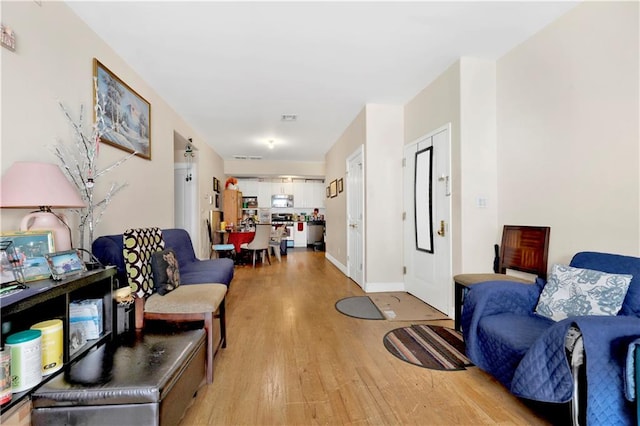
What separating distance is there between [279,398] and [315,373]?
13.4 inches

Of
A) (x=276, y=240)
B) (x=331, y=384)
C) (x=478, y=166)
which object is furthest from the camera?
(x=276, y=240)

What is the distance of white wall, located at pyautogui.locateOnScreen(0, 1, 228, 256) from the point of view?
1.59 metres

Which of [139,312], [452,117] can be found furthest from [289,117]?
[139,312]

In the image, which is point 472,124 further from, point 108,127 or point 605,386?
point 108,127

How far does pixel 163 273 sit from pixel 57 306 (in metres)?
0.65

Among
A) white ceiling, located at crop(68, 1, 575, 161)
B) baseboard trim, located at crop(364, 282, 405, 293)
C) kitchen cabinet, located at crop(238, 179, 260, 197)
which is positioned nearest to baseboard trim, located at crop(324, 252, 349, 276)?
baseboard trim, located at crop(364, 282, 405, 293)

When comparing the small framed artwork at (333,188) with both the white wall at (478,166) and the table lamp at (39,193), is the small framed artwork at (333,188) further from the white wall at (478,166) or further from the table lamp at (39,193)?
the table lamp at (39,193)

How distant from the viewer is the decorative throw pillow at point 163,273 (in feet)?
6.82

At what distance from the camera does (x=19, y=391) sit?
1.19m

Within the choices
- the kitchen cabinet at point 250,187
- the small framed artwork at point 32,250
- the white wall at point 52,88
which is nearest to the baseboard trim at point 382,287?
the white wall at point 52,88

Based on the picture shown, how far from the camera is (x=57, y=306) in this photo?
59.3 inches

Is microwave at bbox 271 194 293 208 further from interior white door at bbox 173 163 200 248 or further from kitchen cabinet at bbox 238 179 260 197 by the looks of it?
interior white door at bbox 173 163 200 248

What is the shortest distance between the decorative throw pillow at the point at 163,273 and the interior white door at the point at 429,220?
2.61 metres

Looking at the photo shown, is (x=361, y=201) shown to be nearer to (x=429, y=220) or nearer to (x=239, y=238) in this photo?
(x=429, y=220)
